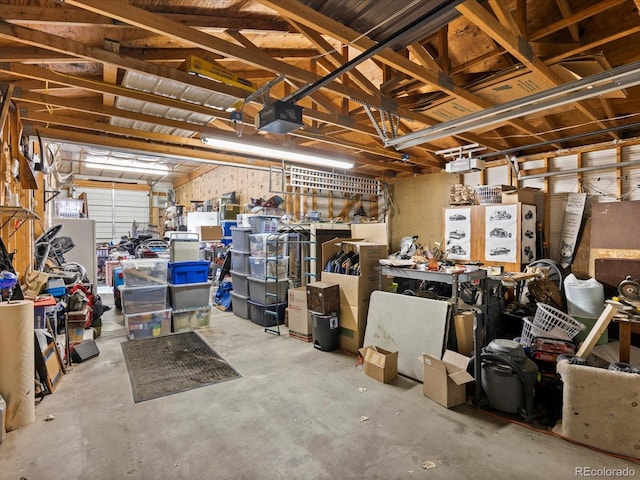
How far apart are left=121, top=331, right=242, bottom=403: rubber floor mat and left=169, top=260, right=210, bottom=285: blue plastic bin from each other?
0.83 meters

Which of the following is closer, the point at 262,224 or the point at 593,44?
the point at 593,44

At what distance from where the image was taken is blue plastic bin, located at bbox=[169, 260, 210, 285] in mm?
4949

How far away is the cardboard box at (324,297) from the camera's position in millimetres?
4078

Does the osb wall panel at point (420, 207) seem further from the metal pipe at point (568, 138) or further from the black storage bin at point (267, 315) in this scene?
the black storage bin at point (267, 315)

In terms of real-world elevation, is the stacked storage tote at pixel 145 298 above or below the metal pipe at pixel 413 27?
below

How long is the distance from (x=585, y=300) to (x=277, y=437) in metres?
3.89

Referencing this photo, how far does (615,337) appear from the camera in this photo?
4.17m

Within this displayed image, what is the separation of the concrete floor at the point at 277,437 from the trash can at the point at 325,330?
71 centimetres

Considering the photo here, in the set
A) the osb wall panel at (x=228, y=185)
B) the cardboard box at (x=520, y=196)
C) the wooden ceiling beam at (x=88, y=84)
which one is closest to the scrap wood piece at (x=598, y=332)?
the cardboard box at (x=520, y=196)

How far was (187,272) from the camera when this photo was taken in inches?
198

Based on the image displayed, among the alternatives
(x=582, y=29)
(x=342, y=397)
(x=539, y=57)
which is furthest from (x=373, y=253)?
(x=582, y=29)

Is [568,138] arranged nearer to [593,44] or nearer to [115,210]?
[593,44]

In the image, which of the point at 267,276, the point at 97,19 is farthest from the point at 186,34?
the point at 267,276

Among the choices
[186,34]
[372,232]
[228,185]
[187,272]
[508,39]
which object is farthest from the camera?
[228,185]
